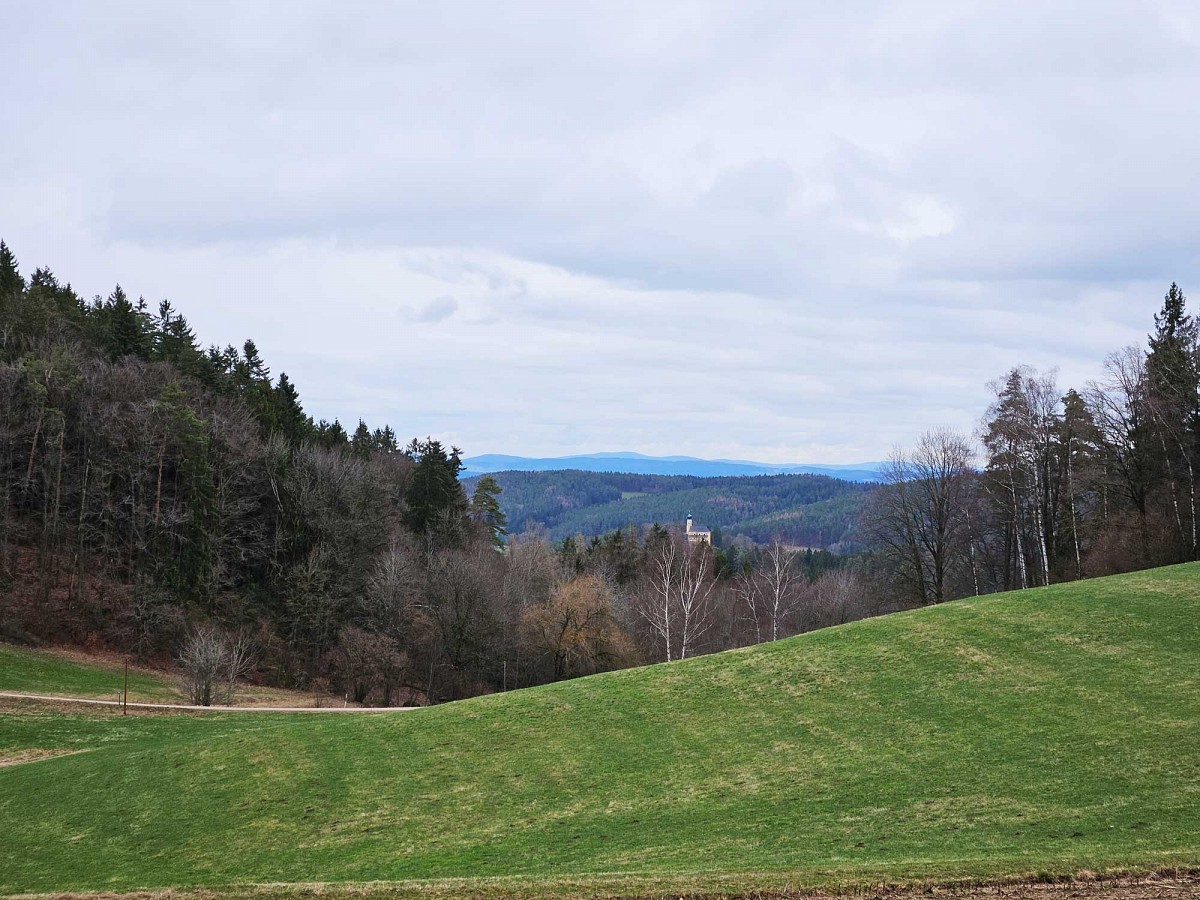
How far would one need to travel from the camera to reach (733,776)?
1966 centimetres

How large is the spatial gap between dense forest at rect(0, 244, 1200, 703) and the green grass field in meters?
3.03

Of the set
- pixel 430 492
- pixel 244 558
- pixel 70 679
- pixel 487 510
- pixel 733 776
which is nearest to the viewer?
pixel 733 776

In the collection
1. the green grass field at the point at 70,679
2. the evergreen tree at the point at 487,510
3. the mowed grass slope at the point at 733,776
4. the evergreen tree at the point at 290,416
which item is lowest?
the green grass field at the point at 70,679

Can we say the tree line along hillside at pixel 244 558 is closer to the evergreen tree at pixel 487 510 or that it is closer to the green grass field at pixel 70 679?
the green grass field at pixel 70 679

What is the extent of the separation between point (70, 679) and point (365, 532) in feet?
96.7

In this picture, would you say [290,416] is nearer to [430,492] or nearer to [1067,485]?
[430,492]

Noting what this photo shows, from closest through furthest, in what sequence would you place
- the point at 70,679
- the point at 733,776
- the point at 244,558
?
the point at 733,776, the point at 70,679, the point at 244,558

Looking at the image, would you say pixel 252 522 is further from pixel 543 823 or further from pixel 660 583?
pixel 543 823

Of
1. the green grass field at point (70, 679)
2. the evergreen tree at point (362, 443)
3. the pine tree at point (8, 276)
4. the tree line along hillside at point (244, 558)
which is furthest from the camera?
the evergreen tree at point (362, 443)

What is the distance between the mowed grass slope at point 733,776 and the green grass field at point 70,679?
59.9ft

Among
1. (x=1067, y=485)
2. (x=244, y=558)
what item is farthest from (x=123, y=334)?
(x=1067, y=485)

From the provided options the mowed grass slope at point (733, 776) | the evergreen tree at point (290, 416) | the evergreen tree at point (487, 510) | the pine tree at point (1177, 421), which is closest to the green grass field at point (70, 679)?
the mowed grass slope at point (733, 776)

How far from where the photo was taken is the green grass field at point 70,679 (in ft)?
145

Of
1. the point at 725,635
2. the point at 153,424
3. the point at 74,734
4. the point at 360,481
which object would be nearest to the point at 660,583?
the point at 725,635
